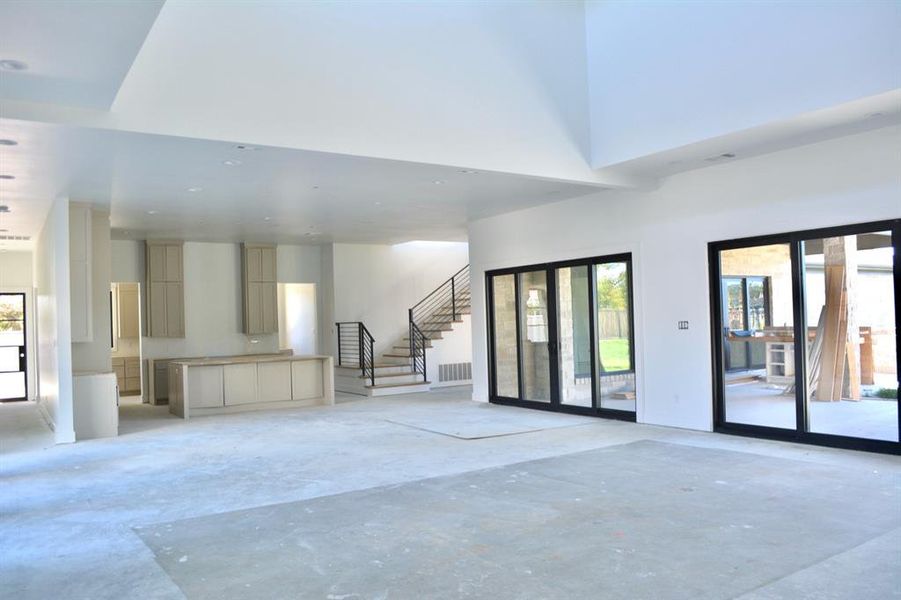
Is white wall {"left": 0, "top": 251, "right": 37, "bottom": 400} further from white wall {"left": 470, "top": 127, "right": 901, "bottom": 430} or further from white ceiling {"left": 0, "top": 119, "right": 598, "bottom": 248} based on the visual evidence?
white wall {"left": 470, "top": 127, "right": 901, "bottom": 430}

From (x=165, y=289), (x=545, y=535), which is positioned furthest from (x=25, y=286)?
(x=545, y=535)

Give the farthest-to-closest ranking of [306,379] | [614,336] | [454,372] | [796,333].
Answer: [454,372]
[306,379]
[614,336]
[796,333]

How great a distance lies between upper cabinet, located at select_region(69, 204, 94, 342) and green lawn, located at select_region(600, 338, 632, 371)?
→ 7044 millimetres

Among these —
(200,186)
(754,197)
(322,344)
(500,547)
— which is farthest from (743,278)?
(322,344)

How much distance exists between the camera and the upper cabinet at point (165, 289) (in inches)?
531

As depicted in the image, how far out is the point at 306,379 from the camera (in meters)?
12.2

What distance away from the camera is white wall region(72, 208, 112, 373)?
9.80 meters

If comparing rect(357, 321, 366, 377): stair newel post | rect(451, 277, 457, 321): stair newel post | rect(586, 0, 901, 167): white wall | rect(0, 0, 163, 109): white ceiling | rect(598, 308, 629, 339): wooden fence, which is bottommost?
rect(357, 321, 366, 377): stair newel post

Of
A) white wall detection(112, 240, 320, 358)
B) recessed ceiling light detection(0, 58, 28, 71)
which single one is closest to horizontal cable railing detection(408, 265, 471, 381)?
white wall detection(112, 240, 320, 358)

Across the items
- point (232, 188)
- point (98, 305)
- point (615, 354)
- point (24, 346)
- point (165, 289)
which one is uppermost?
point (232, 188)

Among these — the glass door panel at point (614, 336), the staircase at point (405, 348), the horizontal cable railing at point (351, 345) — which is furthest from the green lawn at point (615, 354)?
the horizontal cable railing at point (351, 345)

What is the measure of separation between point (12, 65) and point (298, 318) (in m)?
12.8

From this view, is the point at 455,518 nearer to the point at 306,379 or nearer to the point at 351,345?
the point at 306,379

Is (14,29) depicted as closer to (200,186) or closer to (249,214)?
(200,186)
